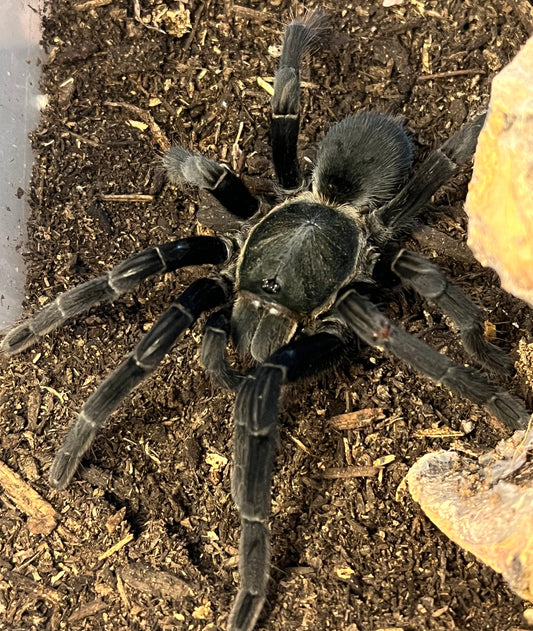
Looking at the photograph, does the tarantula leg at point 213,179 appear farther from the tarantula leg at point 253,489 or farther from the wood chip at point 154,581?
the wood chip at point 154,581

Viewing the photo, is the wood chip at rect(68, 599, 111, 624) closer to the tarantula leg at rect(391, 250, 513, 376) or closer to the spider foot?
the spider foot

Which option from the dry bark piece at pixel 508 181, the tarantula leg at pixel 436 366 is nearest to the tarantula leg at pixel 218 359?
the tarantula leg at pixel 436 366

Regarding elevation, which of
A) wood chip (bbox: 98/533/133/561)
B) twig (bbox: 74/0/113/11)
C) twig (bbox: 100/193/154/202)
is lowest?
wood chip (bbox: 98/533/133/561)

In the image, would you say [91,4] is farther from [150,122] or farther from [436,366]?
[436,366]

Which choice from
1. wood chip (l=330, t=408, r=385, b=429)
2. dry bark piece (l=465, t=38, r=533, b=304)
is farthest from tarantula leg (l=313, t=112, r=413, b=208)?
wood chip (l=330, t=408, r=385, b=429)

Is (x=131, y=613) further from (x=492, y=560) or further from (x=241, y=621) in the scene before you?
(x=492, y=560)

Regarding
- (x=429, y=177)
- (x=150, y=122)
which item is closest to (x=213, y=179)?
(x=150, y=122)
